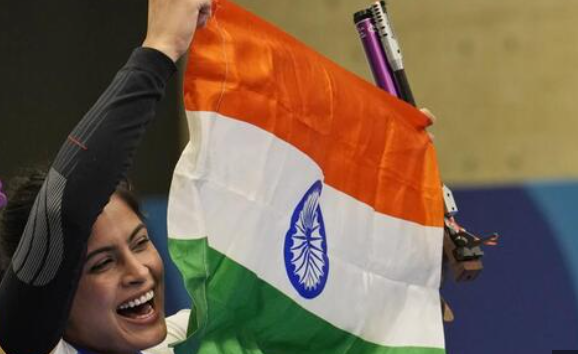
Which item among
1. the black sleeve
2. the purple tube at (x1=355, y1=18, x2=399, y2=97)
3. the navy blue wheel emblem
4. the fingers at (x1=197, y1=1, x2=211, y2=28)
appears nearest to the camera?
the black sleeve

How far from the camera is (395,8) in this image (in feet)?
12.5

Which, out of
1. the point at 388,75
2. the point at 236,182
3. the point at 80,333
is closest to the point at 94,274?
the point at 80,333

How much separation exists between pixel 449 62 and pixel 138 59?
2.57 metres

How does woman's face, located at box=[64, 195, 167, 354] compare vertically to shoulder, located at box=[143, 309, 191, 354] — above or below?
above

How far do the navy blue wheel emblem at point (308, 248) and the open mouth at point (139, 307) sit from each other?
17 centimetres

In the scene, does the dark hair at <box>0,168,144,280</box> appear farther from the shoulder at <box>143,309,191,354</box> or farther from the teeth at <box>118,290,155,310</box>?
the shoulder at <box>143,309,191,354</box>

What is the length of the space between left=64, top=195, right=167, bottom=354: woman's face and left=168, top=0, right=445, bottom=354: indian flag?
0.06 meters

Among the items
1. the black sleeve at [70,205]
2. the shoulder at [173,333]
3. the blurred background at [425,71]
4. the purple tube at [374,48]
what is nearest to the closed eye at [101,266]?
the black sleeve at [70,205]

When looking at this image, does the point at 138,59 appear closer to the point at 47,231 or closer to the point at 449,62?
the point at 47,231

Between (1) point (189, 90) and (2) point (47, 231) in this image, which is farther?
(1) point (189, 90)

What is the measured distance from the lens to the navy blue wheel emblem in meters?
1.48

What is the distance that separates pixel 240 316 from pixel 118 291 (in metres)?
0.16

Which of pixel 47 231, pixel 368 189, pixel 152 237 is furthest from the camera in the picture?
pixel 152 237

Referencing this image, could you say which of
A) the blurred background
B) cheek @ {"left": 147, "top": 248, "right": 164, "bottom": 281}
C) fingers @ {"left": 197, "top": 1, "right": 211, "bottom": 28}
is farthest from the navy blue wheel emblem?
the blurred background
